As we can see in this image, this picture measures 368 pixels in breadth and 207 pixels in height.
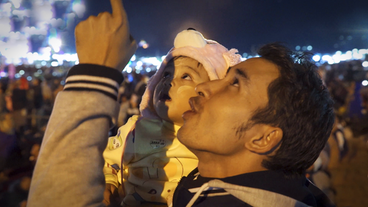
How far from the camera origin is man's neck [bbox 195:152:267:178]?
1593mm

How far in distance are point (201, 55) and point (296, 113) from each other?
0.94m

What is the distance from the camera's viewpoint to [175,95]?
211 centimetres

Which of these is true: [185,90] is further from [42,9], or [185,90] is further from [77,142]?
[42,9]

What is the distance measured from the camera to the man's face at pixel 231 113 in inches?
60.0

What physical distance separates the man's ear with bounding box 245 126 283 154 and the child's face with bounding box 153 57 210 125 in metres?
0.71

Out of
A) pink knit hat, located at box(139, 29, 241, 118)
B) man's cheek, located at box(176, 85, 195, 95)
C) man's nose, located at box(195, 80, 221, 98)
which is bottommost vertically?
man's cheek, located at box(176, 85, 195, 95)

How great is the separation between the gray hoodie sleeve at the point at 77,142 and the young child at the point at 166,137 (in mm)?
1107

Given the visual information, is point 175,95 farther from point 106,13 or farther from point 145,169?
point 106,13

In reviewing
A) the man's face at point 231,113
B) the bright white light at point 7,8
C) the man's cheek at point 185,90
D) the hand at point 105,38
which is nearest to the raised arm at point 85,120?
the hand at point 105,38

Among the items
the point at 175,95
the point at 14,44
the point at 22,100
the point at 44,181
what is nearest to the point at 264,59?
the point at 175,95

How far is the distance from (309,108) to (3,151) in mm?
5181

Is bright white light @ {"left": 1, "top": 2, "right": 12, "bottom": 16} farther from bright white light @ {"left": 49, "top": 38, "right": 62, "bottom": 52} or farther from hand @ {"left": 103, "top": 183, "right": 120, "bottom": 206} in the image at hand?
hand @ {"left": 103, "top": 183, "right": 120, "bottom": 206}

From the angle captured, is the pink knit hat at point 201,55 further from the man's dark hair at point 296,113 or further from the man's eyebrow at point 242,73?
the man's dark hair at point 296,113

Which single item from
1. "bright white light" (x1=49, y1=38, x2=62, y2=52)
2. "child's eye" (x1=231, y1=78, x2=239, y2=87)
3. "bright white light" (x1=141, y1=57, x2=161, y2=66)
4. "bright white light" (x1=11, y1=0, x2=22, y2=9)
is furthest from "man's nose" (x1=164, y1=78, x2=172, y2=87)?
"bright white light" (x1=141, y1=57, x2=161, y2=66)
